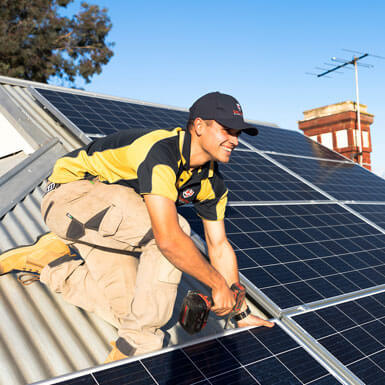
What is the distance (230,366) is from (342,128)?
18649 mm

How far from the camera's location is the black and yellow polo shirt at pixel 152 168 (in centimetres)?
324

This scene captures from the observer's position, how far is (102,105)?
9.31m

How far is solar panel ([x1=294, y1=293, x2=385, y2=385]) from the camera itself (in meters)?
3.63

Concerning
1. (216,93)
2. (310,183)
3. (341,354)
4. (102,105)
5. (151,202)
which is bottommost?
(341,354)

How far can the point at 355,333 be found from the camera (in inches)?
162

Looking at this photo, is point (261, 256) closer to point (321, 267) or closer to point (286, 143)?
point (321, 267)

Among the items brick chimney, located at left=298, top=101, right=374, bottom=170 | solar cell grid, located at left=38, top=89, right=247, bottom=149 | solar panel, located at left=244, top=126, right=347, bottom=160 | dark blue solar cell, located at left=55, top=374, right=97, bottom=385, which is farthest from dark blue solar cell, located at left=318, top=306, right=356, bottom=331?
brick chimney, located at left=298, top=101, right=374, bottom=170

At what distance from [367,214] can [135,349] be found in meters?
5.91

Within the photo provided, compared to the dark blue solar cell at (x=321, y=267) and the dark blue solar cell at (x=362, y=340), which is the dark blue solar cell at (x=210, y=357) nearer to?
the dark blue solar cell at (x=362, y=340)

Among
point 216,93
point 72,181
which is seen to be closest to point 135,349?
point 72,181

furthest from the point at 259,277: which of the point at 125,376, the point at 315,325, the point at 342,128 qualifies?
the point at 342,128

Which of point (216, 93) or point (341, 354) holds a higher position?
point (216, 93)

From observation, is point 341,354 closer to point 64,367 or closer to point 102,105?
point 64,367

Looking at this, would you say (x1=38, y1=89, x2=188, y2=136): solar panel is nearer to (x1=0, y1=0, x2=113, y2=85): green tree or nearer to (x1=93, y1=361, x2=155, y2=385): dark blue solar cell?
(x1=93, y1=361, x2=155, y2=385): dark blue solar cell
